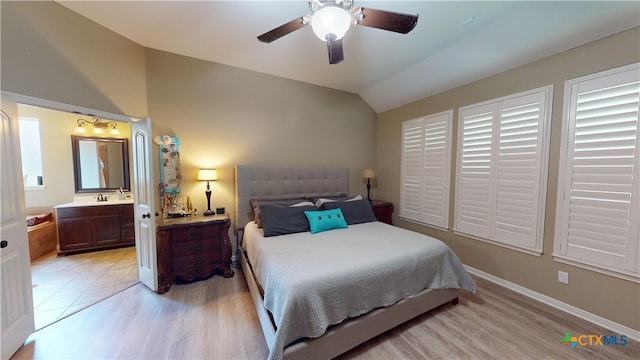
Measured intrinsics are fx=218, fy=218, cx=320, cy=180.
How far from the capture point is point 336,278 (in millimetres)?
1674

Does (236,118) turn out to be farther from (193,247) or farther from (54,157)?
(54,157)

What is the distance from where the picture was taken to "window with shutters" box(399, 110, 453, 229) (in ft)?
11.0

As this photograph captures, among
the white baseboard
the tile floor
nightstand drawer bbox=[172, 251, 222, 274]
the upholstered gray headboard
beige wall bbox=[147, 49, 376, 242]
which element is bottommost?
the tile floor

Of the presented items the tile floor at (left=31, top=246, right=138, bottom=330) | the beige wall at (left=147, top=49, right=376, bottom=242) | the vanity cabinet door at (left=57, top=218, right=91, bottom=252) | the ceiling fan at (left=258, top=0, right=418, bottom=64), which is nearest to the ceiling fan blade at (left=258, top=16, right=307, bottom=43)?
the ceiling fan at (left=258, top=0, right=418, bottom=64)

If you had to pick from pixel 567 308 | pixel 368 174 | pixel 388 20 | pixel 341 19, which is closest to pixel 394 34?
pixel 388 20

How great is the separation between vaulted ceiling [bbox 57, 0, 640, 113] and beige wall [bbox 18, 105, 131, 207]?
279cm

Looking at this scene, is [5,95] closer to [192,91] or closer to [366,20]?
[192,91]

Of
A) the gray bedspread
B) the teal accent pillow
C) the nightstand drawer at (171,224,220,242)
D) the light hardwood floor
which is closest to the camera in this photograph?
the gray bedspread

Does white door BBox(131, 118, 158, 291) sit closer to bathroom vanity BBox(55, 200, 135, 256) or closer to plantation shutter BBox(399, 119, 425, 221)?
bathroom vanity BBox(55, 200, 135, 256)

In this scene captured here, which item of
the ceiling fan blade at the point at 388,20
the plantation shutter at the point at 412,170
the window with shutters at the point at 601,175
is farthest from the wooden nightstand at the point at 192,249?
the window with shutters at the point at 601,175

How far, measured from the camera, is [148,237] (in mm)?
2580

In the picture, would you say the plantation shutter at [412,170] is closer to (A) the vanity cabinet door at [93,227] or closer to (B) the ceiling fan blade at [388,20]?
(B) the ceiling fan blade at [388,20]

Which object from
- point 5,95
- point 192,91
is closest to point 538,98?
point 192,91

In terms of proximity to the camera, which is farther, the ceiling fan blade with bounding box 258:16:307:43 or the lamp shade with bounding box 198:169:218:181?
the lamp shade with bounding box 198:169:218:181
